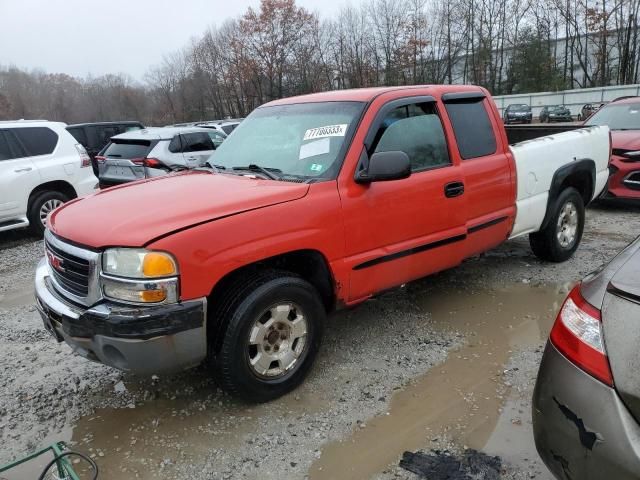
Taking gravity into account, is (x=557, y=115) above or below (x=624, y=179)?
above

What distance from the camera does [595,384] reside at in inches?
67.2

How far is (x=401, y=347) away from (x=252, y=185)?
1.67 m

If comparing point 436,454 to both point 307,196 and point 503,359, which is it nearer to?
point 503,359

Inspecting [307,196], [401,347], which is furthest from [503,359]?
[307,196]

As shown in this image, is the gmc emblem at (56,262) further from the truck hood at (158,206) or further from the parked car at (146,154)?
the parked car at (146,154)

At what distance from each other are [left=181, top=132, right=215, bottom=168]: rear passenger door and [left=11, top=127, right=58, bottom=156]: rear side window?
203 centimetres

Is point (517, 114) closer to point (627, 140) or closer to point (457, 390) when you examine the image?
point (627, 140)

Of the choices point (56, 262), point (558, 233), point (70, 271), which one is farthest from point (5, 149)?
point (558, 233)

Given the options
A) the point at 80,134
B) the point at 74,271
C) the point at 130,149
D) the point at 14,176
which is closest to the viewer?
the point at 74,271

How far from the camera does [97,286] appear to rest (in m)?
2.62

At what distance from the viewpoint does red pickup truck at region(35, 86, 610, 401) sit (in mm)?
2590

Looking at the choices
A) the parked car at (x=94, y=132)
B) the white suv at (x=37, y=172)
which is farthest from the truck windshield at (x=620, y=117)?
the parked car at (x=94, y=132)

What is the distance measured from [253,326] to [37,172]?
6231 mm

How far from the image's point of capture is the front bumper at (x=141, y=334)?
2.53 meters
